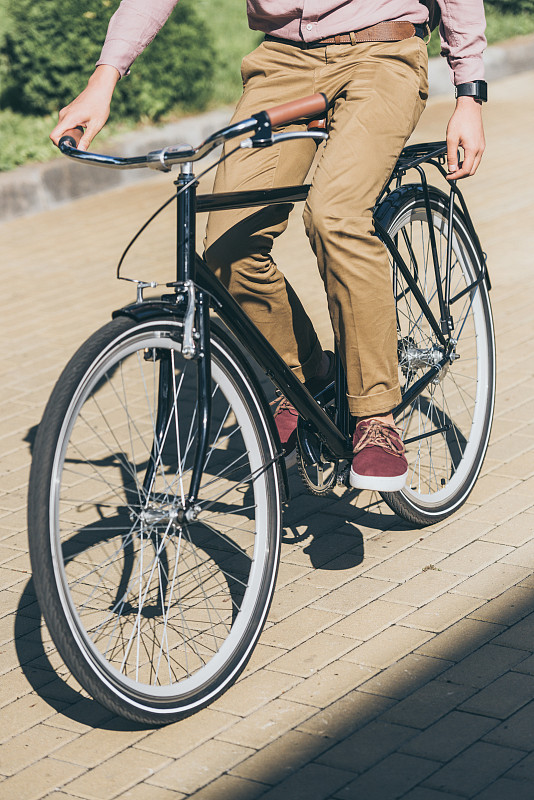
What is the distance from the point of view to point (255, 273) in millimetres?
3420

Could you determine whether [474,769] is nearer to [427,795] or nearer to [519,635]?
[427,795]

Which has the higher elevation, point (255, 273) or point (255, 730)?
point (255, 273)

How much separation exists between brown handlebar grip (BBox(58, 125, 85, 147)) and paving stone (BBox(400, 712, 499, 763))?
158 cm

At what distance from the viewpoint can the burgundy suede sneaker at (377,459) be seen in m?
3.29

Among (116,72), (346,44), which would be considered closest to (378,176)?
(346,44)

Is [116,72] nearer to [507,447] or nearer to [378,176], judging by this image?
[378,176]

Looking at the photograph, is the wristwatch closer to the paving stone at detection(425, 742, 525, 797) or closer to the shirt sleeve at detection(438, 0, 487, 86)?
the shirt sleeve at detection(438, 0, 487, 86)

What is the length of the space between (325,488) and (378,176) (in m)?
0.92

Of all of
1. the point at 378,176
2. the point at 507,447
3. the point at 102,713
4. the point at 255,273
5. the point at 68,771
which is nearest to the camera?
the point at 68,771

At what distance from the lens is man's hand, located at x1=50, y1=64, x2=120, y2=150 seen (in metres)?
2.97

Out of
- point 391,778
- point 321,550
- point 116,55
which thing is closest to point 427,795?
point 391,778

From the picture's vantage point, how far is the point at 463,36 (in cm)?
338

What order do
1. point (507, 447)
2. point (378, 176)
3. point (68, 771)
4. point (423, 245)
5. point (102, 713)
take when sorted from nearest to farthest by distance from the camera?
point (68, 771) → point (102, 713) → point (378, 176) → point (423, 245) → point (507, 447)

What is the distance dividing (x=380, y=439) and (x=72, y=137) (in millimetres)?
1152
